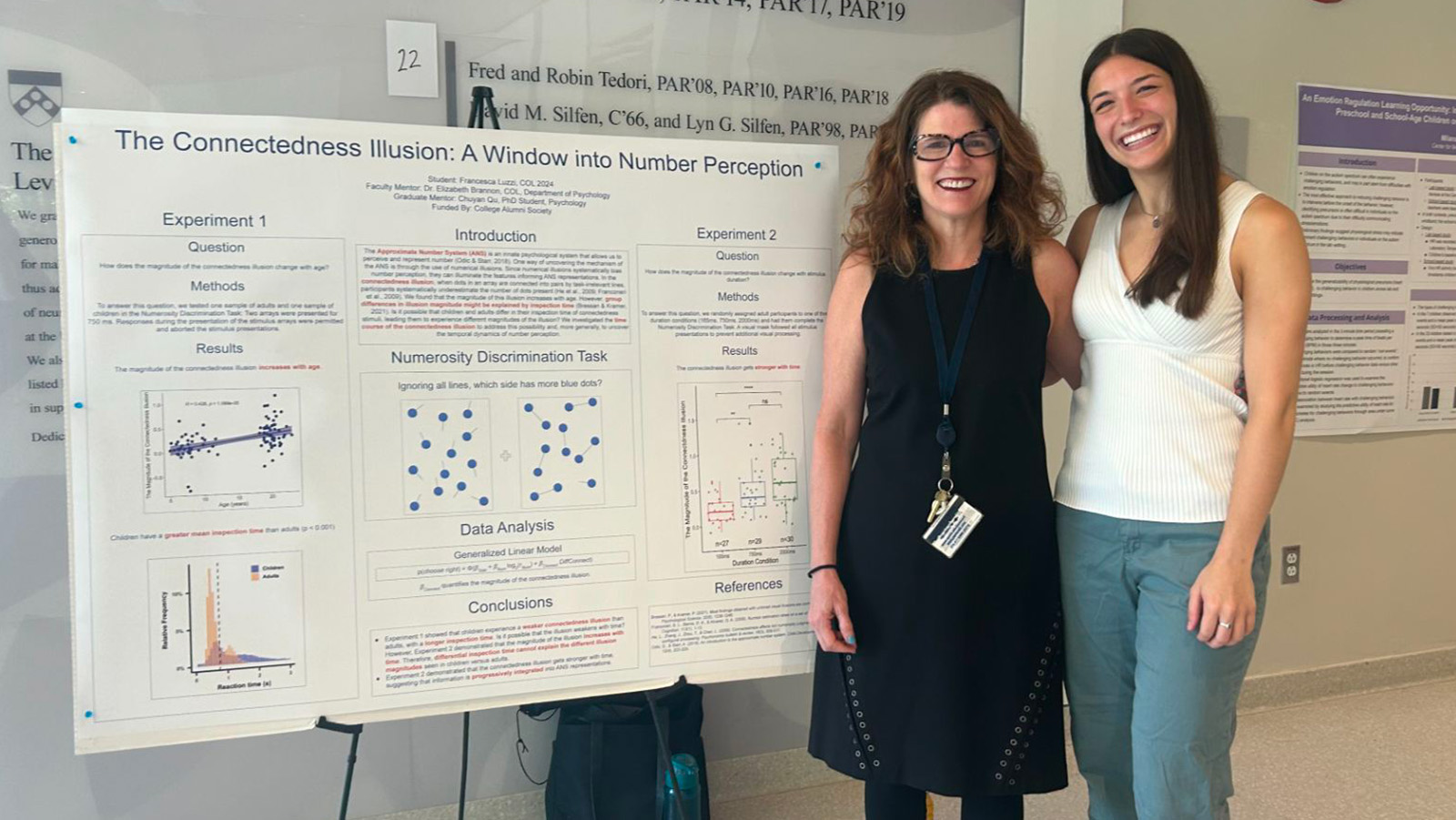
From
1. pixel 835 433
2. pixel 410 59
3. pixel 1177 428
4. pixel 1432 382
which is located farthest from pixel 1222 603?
pixel 1432 382

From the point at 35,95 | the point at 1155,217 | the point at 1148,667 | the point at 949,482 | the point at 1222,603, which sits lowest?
the point at 1148,667

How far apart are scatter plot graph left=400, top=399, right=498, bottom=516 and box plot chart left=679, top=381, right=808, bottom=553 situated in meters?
0.37

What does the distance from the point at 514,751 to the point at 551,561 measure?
0.92m

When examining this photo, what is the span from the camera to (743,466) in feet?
5.65

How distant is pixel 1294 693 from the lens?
301 cm

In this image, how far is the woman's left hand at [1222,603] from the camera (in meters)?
1.34

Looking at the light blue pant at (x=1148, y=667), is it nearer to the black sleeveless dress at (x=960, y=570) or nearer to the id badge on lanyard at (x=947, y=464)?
the black sleeveless dress at (x=960, y=570)

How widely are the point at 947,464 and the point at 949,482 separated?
3 centimetres

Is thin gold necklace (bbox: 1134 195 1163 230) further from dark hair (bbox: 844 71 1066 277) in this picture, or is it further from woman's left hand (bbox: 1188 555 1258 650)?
woman's left hand (bbox: 1188 555 1258 650)

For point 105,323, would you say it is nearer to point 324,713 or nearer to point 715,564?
point 324,713

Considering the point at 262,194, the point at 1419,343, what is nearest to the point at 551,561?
the point at 262,194

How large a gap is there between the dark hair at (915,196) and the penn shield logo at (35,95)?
67.5 inches

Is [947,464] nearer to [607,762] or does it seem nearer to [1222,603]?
[1222,603]

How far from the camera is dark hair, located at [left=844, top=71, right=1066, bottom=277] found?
4.97 feet
